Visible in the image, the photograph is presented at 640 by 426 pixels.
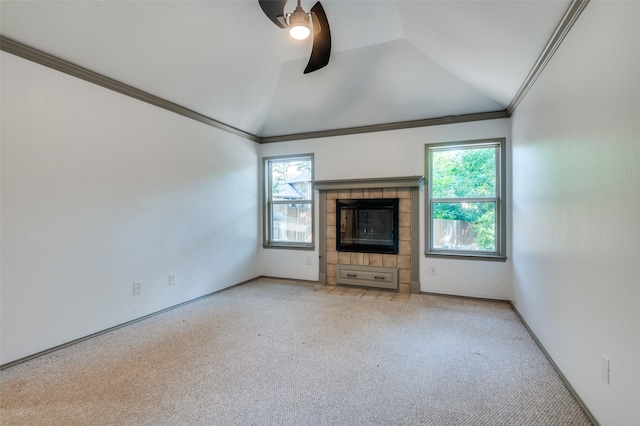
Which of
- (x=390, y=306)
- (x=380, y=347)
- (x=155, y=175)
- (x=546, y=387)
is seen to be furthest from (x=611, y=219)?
(x=155, y=175)

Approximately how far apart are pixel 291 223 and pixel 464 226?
2.77m

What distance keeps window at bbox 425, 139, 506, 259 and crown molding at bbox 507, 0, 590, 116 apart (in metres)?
1.06

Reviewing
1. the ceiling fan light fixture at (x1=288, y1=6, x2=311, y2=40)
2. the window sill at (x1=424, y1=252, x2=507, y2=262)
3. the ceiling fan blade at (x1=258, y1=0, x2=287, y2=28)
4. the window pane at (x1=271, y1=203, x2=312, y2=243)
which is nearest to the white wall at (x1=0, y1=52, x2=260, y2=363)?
the window pane at (x1=271, y1=203, x2=312, y2=243)

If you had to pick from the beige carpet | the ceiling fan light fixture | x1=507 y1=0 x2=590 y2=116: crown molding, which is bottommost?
the beige carpet

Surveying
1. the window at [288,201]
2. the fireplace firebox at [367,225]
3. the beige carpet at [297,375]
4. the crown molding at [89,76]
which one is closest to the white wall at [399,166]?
the window at [288,201]

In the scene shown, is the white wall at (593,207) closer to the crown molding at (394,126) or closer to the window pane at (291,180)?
the crown molding at (394,126)

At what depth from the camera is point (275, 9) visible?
2.02m

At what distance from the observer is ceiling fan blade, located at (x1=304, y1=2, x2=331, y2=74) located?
221 cm

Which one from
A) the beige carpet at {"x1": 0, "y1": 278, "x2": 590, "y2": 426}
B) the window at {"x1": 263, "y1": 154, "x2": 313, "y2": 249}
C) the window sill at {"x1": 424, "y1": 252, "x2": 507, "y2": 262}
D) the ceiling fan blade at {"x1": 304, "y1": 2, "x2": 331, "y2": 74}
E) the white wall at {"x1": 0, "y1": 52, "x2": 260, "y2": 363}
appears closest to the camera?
the beige carpet at {"x1": 0, "y1": 278, "x2": 590, "y2": 426}

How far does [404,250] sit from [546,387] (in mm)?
2446

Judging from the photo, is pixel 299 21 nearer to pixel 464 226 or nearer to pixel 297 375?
pixel 297 375

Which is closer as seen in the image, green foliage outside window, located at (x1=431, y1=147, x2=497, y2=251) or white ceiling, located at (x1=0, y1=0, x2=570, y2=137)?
white ceiling, located at (x1=0, y1=0, x2=570, y2=137)

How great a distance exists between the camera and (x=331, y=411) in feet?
5.88

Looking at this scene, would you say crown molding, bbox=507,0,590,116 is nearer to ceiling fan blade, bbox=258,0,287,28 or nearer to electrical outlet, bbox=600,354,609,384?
ceiling fan blade, bbox=258,0,287,28
